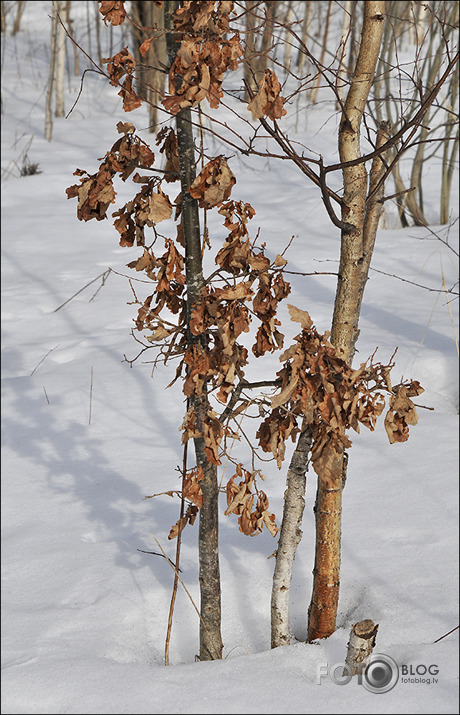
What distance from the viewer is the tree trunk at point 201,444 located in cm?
141

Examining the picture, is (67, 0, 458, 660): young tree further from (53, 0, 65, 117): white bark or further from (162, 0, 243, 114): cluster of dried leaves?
(53, 0, 65, 117): white bark

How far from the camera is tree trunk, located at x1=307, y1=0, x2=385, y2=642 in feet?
4.59

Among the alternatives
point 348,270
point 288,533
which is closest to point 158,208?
point 348,270

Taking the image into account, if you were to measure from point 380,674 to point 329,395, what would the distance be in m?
0.56

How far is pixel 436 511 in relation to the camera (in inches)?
87.0

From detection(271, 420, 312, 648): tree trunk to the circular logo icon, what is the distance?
0.26 m

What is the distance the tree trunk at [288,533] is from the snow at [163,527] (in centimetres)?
8

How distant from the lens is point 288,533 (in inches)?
63.7

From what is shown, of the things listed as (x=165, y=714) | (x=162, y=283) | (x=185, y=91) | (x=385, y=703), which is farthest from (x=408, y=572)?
(x=185, y=91)

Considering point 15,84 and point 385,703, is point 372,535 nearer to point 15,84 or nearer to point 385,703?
point 385,703

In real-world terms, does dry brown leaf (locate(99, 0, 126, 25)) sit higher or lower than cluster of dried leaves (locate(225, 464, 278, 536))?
higher

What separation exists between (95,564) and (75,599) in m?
0.16

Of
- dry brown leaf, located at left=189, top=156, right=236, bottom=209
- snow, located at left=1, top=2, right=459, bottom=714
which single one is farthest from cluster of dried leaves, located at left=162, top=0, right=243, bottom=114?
snow, located at left=1, top=2, right=459, bottom=714

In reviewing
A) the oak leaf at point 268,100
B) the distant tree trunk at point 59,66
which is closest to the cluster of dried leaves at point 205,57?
the oak leaf at point 268,100
